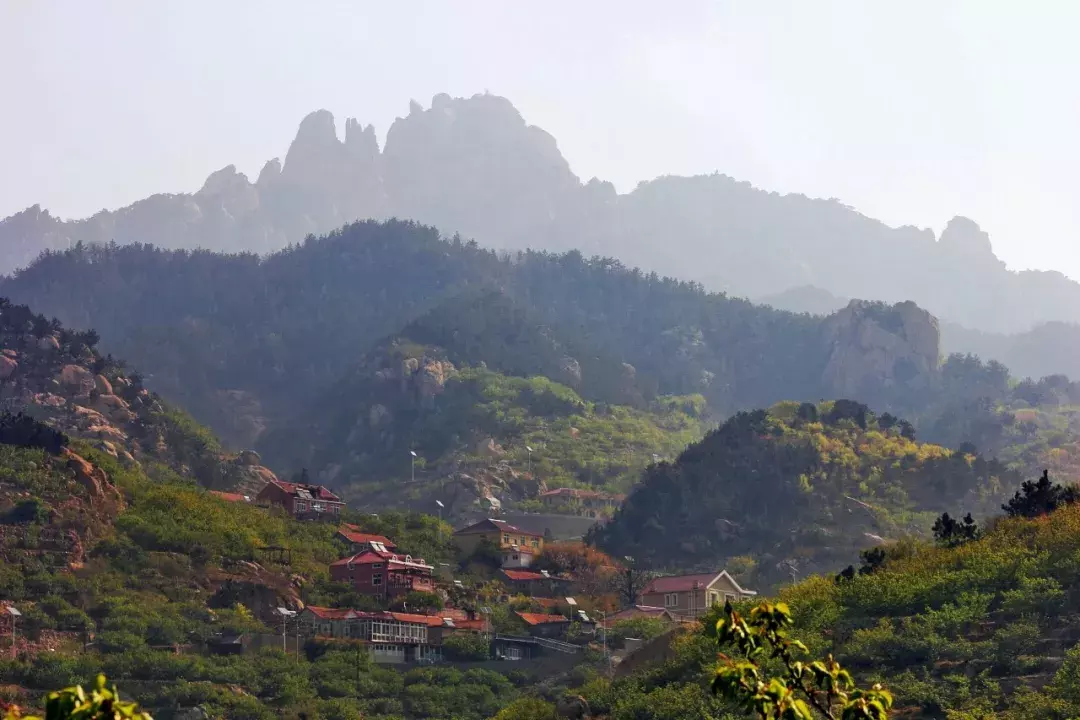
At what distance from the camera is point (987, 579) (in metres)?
51.1

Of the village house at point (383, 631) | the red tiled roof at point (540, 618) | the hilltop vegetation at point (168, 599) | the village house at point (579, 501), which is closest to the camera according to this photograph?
the hilltop vegetation at point (168, 599)

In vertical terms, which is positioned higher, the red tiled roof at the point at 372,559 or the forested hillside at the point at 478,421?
the forested hillside at the point at 478,421

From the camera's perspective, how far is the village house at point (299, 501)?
100 m

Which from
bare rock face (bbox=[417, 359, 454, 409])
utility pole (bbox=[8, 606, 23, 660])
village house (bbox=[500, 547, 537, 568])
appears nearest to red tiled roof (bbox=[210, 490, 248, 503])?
village house (bbox=[500, 547, 537, 568])

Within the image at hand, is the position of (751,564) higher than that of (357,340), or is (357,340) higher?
(357,340)

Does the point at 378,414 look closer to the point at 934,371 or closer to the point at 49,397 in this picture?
the point at 49,397

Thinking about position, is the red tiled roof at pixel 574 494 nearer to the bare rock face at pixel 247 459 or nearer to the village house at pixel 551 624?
the bare rock face at pixel 247 459

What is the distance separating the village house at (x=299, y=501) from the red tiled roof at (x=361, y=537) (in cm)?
420

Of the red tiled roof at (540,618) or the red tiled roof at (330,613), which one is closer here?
the red tiled roof at (330,613)

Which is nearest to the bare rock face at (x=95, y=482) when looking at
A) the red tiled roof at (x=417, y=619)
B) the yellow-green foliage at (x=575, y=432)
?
the red tiled roof at (x=417, y=619)

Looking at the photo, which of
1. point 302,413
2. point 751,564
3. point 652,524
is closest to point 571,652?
point 751,564

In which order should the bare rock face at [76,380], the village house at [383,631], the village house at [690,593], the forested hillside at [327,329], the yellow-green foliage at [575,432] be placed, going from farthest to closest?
the forested hillside at [327,329]
the yellow-green foliage at [575,432]
the bare rock face at [76,380]
the village house at [690,593]
the village house at [383,631]

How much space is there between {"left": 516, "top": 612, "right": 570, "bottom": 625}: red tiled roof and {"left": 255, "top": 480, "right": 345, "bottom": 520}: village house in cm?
2296

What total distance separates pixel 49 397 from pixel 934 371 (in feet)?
368
